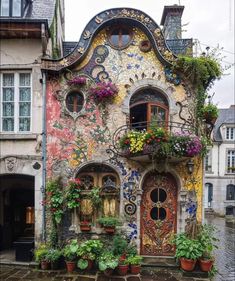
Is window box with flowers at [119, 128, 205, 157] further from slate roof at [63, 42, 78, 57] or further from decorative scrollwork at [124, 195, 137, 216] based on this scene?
slate roof at [63, 42, 78, 57]

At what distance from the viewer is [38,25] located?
9352 millimetres

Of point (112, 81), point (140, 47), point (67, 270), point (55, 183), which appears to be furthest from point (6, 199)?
point (140, 47)

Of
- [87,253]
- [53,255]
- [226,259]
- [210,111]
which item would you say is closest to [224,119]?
[226,259]

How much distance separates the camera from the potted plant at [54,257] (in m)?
8.73

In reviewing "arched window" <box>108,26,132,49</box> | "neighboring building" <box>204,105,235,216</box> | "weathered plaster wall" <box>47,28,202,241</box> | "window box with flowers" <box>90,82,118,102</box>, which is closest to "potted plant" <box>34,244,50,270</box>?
"weathered plaster wall" <box>47,28,202,241</box>

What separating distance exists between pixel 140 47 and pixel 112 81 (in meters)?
1.49

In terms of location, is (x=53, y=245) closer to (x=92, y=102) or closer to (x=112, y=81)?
(x=92, y=102)

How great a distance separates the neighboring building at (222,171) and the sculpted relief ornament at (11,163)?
73.0 feet

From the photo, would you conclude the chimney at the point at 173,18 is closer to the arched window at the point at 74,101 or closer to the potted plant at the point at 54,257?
the arched window at the point at 74,101

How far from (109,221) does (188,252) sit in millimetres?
2486

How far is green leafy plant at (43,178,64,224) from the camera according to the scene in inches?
361

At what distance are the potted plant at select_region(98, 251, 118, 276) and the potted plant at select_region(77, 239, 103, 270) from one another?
21cm

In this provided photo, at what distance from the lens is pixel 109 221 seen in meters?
9.13

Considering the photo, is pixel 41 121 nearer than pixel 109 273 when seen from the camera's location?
No
